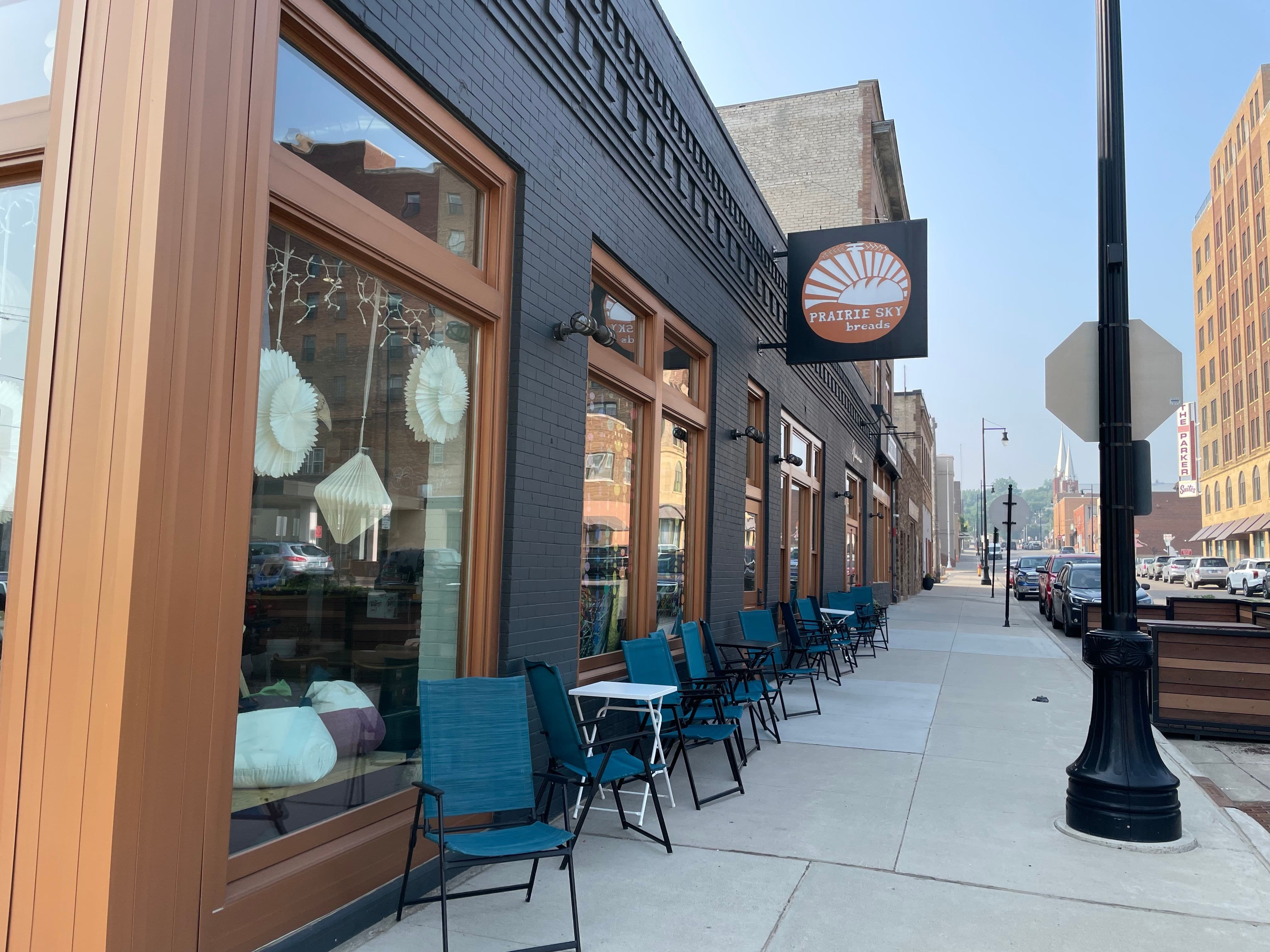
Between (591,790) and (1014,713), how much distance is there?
5926 millimetres

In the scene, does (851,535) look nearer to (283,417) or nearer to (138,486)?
(283,417)

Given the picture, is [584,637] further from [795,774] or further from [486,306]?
[486,306]

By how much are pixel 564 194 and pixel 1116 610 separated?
403cm

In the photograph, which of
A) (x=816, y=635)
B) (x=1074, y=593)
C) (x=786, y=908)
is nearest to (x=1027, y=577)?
(x=1074, y=593)

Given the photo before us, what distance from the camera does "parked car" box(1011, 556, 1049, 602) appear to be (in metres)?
30.9

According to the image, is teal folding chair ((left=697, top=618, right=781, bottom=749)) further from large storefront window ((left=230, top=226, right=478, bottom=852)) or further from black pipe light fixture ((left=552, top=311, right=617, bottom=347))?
large storefront window ((left=230, top=226, right=478, bottom=852))

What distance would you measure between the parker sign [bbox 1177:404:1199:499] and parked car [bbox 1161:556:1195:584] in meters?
18.5

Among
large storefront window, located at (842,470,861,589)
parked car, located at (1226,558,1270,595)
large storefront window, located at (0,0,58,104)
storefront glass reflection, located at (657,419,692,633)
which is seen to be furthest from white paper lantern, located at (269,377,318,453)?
parked car, located at (1226,558,1270,595)

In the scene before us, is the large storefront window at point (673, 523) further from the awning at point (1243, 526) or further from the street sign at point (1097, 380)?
the awning at point (1243, 526)

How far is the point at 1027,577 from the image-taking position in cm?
3206

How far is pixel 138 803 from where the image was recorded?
259 cm

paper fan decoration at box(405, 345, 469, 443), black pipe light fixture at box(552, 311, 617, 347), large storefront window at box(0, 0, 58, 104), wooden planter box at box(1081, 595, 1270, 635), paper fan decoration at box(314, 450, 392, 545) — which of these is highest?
large storefront window at box(0, 0, 58, 104)

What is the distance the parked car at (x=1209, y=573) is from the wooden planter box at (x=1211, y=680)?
139 feet

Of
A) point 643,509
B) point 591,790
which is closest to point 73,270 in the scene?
point 591,790
